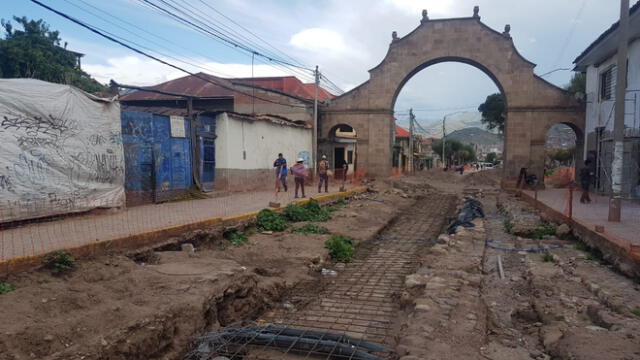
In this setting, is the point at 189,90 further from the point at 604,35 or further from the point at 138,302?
the point at 138,302

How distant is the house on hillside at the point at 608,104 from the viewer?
13.4 meters

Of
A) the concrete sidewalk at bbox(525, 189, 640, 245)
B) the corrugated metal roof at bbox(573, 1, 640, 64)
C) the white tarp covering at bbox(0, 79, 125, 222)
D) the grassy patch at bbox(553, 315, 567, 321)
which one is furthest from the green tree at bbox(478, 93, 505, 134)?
the grassy patch at bbox(553, 315, 567, 321)

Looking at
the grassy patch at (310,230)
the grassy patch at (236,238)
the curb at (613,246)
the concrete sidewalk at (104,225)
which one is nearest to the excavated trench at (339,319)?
the grassy patch at (310,230)

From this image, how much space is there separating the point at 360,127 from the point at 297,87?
903 centimetres

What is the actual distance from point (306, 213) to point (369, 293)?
5.56 metres

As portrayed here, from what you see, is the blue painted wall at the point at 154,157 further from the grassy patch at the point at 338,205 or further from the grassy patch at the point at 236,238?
the grassy patch at the point at 338,205

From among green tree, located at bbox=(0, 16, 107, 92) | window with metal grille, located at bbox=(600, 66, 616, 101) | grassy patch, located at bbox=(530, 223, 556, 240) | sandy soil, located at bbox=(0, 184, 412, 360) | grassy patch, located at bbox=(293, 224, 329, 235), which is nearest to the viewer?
sandy soil, located at bbox=(0, 184, 412, 360)

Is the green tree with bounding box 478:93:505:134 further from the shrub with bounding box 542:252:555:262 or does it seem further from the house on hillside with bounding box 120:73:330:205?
the shrub with bounding box 542:252:555:262

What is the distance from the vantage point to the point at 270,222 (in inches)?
406

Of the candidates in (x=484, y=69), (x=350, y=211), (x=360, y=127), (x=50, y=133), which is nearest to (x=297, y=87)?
(x=360, y=127)

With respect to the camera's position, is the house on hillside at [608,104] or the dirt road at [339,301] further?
the house on hillside at [608,104]

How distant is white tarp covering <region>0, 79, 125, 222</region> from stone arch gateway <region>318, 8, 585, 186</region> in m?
16.3

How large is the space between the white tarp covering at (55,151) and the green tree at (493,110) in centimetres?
4150

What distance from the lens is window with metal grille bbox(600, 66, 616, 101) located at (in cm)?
1641
